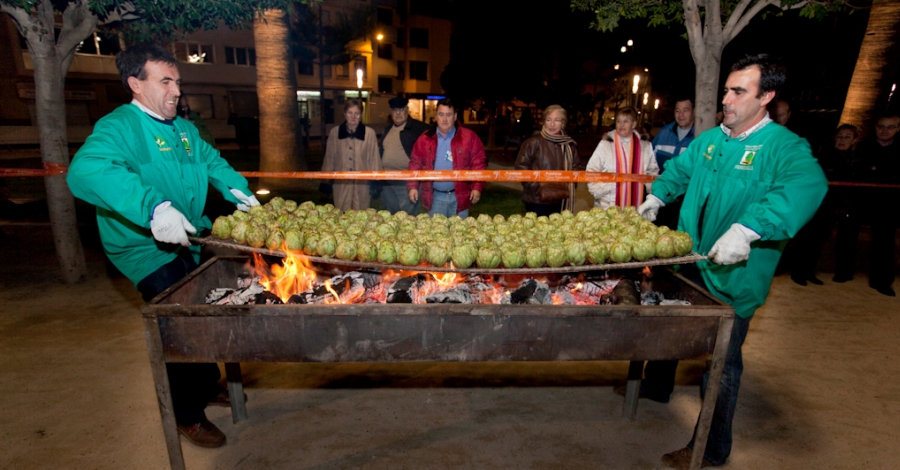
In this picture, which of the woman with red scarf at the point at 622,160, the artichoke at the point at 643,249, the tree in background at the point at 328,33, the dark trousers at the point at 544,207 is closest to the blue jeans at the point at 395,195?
the dark trousers at the point at 544,207

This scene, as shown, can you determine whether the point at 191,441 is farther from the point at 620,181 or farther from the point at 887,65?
the point at 887,65

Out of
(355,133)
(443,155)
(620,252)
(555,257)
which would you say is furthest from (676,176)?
(355,133)

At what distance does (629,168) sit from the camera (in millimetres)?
6152

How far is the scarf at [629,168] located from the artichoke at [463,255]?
3605mm

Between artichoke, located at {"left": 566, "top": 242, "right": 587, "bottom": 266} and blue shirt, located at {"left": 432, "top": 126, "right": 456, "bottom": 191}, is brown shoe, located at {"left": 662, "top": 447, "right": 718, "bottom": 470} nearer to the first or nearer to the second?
artichoke, located at {"left": 566, "top": 242, "right": 587, "bottom": 266}

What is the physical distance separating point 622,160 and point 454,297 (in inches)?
152

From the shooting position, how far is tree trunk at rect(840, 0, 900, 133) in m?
9.91

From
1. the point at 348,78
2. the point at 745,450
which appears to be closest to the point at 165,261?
the point at 745,450

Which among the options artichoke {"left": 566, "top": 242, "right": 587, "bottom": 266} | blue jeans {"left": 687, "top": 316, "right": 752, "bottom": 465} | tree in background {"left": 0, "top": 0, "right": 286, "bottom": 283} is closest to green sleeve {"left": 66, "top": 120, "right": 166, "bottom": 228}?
artichoke {"left": 566, "top": 242, "right": 587, "bottom": 266}

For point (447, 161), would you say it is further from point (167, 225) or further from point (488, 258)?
point (167, 225)

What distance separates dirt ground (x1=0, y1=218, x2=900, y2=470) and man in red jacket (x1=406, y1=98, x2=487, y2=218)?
2.44m

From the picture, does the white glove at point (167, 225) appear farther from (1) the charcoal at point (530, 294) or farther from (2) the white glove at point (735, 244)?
(2) the white glove at point (735, 244)

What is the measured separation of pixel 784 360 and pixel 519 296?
131 inches

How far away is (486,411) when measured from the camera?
4.05m
